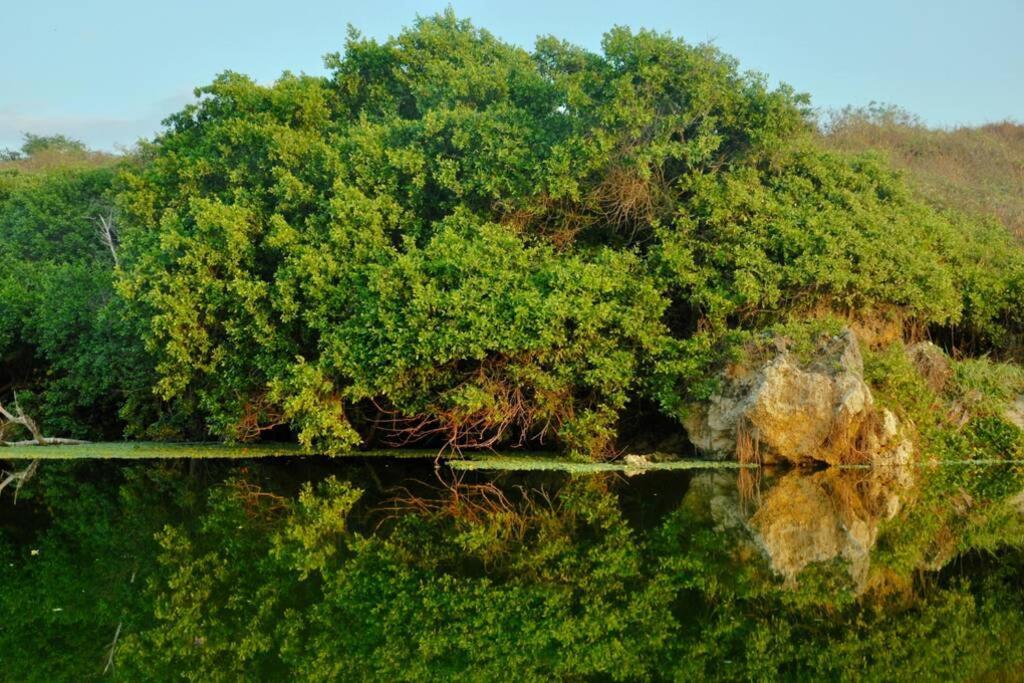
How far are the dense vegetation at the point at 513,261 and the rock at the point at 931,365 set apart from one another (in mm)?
1000

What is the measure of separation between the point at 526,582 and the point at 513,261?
9.85 m

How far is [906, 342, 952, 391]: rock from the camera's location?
67.9 ft

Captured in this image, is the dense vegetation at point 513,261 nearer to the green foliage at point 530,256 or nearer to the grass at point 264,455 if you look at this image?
the green foliage at point 530,256

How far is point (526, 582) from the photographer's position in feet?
36.6

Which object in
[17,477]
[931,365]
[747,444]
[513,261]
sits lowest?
[17,477]

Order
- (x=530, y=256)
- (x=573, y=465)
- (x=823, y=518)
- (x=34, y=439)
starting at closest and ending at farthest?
(x=823, y=518) → (x=573, y=465) → (x=530, y=256) → (x=34, y=439)

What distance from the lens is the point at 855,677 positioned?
799 centimetres

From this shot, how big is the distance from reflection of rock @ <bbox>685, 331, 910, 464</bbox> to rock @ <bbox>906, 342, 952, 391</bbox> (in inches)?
71.9

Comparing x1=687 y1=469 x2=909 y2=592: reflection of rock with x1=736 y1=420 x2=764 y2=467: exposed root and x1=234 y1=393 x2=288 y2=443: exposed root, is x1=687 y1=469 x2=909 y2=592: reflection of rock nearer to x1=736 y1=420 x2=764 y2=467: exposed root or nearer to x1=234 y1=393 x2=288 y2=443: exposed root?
x1=736 y1=420 x2=764 y2=467: exposed root

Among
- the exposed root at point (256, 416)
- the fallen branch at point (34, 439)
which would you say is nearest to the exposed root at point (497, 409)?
the exposed root at point (256, 416)

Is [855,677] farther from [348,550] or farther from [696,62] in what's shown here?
[696,62]

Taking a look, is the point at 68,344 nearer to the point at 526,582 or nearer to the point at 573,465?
the point at 573,465

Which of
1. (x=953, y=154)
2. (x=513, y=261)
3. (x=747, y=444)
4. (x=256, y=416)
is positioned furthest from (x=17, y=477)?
(x=953, y=154)

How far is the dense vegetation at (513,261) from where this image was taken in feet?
64.2
